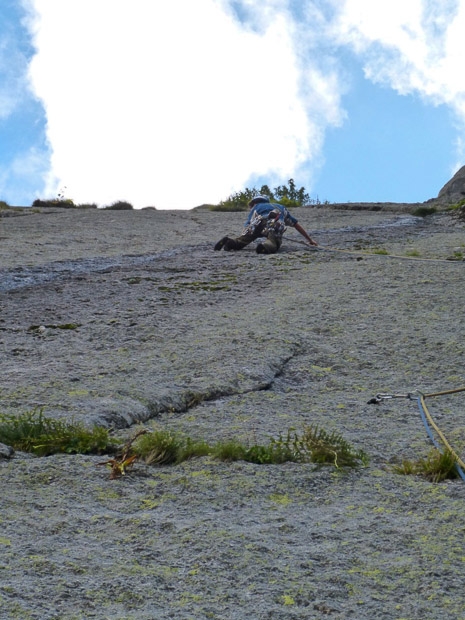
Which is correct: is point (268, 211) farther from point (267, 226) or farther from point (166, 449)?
point (166, 449)

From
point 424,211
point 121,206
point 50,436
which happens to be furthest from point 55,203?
point 50,436

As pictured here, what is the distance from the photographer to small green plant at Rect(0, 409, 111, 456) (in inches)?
199

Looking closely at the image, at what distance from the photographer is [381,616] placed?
10.6ft

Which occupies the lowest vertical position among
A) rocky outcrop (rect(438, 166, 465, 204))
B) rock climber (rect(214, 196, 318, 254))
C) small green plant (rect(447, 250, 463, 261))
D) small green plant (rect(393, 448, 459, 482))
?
small green plant (rect(393, 448, 459, 482))

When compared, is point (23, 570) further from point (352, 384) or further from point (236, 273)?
point (236, 273)

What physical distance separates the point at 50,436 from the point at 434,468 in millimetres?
2320

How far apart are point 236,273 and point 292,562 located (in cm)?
924

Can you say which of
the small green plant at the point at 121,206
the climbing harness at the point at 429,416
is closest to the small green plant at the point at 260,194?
the small green plant at the point at 121,206

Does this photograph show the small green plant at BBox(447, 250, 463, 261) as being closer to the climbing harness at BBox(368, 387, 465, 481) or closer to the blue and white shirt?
the blue and white shirt

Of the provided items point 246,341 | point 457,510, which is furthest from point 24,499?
point 246,341

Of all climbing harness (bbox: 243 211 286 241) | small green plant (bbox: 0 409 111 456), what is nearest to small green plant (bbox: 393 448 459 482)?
small green plant (bbox: 0 409 111 456)

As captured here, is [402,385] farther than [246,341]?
No

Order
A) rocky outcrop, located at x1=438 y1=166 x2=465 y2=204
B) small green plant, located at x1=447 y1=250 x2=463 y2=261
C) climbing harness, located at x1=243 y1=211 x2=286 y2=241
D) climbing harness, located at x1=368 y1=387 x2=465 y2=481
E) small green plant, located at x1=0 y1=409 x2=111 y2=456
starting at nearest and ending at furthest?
climbing harness, located at x1=368 y1=387 x2=465 y2=481 < small green plant, located at x1=0 y1=409 x2=111 y2=456 < small green plant, located at x1=447 y1=250 x2=463 y2=261 < climbing harness, located at x1=243 y1=211 x2=286 y2=241 < rocky outcrop, located at x1=438 y1=166 x2=465 y2=204

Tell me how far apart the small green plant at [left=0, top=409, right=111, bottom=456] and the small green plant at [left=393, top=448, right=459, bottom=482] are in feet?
6.02
